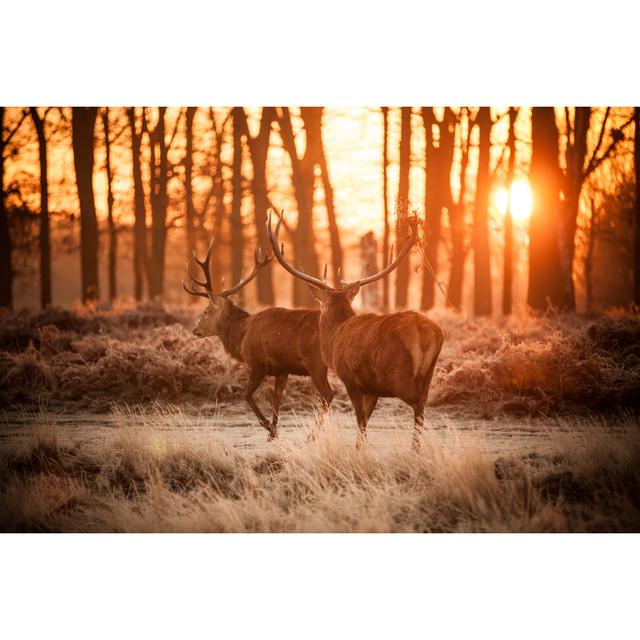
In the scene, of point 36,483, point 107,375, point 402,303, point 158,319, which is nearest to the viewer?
point 36,483

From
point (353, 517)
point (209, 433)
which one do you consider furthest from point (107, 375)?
point (353, 517)

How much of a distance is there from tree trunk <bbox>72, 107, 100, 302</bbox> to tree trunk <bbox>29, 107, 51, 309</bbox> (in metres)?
0.40

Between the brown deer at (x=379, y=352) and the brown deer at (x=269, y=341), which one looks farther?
the brown deer at (x=269, y=341)

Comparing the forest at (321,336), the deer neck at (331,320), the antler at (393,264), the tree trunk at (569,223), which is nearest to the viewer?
the forest at (321,336)

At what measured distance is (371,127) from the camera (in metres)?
9.76

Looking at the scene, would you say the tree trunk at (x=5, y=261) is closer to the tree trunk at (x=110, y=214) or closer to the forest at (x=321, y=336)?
the forest at (x=321, y=336)

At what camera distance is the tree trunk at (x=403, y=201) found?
7328 mm

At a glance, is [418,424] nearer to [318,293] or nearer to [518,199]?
[318,293]

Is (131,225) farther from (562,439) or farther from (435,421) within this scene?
(562,439)

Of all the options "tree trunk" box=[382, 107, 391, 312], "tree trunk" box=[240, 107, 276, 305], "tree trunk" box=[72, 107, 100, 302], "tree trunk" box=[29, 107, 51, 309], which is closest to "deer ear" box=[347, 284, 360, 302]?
"tree trunk" box=[382, 107, 391, 312]

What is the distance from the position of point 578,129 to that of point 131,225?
8.47 m

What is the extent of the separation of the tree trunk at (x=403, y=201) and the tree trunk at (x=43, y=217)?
13.3 feet

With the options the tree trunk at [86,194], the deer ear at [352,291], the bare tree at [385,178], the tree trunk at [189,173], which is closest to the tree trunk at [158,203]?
the tree trunk at [189,173]

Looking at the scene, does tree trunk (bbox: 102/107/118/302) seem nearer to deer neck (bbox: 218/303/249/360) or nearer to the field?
deer neck (bbox: 218/303/249/360)
